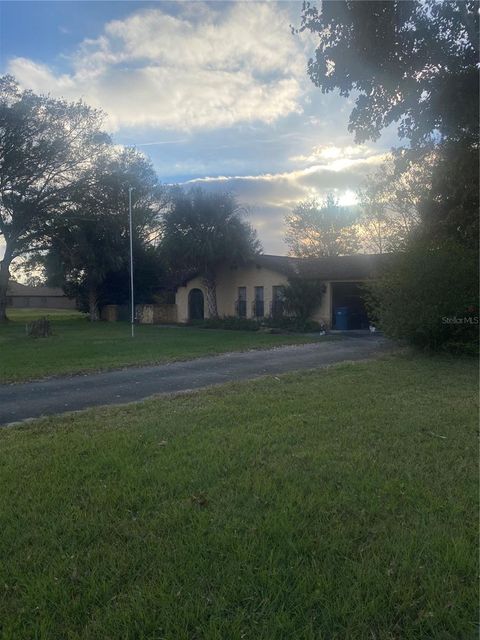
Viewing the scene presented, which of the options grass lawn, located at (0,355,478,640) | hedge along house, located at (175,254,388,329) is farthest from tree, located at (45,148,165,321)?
grass lawn, located at (0,355,478,640)

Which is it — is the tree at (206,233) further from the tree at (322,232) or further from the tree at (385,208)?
the tree at (322,232)

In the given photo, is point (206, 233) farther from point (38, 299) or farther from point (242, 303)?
point (38, 299)

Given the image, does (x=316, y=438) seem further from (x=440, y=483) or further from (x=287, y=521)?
(x=287, y=521)

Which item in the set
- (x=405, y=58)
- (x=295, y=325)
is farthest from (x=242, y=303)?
(x=405, y=58)

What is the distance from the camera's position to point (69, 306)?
291ft

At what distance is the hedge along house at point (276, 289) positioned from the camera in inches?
975

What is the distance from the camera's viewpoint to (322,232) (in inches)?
2164

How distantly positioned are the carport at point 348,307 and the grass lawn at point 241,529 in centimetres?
1809

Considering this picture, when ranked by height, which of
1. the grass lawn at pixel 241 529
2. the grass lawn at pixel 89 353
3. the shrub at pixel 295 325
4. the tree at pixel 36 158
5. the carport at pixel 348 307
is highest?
the tree at pixel 36 158

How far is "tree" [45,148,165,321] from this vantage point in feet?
111

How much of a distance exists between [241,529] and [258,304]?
2530 cm

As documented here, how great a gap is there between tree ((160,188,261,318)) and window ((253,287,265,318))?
1995 millimetres

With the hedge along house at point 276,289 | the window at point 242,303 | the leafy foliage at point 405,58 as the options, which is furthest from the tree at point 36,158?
the leafy foliage at point 405,58

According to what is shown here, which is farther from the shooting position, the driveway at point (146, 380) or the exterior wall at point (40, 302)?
the exterior wall at point (40, 302)
